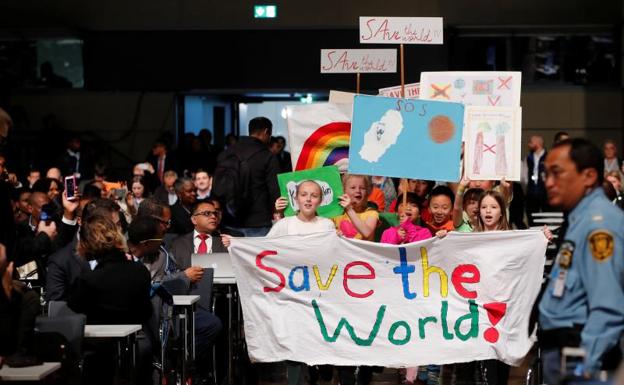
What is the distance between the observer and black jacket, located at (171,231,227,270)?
1097 cm

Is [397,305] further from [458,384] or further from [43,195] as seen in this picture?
[43,195]

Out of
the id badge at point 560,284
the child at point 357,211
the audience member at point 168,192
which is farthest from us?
the audience member at point 168,192

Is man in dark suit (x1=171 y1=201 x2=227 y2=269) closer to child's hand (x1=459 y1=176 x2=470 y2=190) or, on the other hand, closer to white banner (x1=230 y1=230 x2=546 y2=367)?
white banner (x1=230 y1=230 x2=546 y2=367)

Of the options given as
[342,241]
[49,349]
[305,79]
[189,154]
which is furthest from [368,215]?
[305,79]

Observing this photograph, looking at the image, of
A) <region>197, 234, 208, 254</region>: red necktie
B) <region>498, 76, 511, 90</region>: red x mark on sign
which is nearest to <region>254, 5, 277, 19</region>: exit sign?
<region>498, 76, 511, 90</region>: red x mark on sign

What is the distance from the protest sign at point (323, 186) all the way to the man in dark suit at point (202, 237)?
2.49 ft

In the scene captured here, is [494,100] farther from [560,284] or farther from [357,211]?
[560,284]

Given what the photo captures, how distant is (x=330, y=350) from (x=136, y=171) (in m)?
8.65

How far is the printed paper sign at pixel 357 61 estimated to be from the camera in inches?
520

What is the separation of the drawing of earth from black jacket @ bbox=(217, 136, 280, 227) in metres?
2.65

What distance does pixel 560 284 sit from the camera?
6074 mm

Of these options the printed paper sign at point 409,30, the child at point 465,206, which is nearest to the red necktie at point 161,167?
the printed paper sign at point 409,30

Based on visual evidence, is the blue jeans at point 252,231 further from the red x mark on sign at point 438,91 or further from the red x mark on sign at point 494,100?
the red x mark on sign at point 494,100

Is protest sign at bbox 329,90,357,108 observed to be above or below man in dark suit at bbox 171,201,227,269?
above
